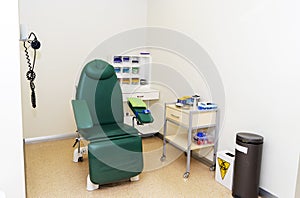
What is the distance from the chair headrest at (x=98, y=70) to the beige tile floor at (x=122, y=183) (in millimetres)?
1025

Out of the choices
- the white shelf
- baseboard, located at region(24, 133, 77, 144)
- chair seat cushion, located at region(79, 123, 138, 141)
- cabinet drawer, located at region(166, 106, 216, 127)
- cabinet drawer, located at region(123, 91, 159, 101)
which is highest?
cabinet drawer, located at region(123, 91, 159, 101)

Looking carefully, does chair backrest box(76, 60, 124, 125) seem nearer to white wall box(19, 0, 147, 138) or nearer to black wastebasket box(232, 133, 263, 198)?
white wall box(19, 0, 147, 138)

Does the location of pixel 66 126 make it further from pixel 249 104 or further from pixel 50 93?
pixel 249 104

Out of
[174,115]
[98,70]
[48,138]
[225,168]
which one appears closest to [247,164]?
[225,168]

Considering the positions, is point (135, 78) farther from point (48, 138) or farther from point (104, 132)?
point (48, 138)

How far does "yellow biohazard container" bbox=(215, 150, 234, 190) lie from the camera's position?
2.42 meters

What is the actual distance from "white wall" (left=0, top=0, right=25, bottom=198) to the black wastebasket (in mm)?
1735

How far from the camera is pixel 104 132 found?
2541 millimetres

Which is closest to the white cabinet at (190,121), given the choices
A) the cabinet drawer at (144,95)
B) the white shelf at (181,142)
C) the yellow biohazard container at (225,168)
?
the white shelf at (181,142)

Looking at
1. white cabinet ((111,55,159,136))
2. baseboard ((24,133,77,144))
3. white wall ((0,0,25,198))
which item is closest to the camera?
white wall ((0,0,25,198))

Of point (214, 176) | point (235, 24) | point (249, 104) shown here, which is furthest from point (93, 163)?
point (235, 24)

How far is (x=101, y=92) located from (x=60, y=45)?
115 centimetres

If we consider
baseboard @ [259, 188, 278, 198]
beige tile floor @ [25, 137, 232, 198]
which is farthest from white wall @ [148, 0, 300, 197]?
beige tile floor @ [25, 137, 232, 198]

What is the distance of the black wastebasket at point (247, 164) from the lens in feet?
7.10
